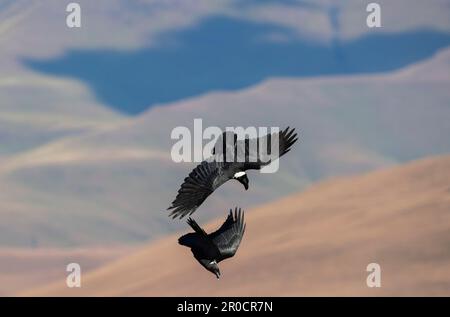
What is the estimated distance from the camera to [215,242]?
19438mm

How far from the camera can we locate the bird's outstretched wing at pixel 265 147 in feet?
62.8

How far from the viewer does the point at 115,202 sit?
602ft

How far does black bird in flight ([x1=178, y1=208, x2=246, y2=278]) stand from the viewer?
18938mm

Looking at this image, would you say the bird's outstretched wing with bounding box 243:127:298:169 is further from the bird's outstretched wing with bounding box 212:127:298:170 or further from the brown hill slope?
the brown hill slope

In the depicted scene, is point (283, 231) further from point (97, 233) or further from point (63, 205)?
point (63, 205)

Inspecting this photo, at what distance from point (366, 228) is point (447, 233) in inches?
466

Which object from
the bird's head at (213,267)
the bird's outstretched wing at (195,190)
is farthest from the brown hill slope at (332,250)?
the bird's outstretched wing at (195,190)

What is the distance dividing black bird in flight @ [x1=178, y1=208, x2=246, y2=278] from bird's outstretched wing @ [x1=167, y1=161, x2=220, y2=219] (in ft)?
0.89

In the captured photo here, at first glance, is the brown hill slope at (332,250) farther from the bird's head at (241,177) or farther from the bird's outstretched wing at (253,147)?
the bird's head at (241,177)

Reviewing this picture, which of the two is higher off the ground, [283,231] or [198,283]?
[283,231]

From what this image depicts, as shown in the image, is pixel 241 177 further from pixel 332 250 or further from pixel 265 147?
pixel 332 250

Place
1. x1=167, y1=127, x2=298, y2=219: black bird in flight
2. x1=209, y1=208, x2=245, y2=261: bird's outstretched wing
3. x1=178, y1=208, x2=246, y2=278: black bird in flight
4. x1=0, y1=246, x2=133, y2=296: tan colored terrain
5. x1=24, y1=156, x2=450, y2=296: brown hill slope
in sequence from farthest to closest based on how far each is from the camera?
x1=0, y1=246, x2=133, y2=296: tan colored terrain < x1=24, y1=156, x2=450, y2=296: brown hill slope < x1=209, y1=208, x2=245, y2=261: bird's outstretched wing < x1=178, y1=208, x2=246, y2=278: black bird in flight < x1=167, y1=127, x2=298, y2=219: black bird in flight

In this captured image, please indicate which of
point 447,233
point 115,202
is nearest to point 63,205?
point 115,202

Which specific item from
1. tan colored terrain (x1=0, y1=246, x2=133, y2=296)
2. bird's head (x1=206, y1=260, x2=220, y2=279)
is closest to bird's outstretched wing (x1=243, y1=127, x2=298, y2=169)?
bird's head (x1=206, y1=260, x2=220, y2=279)
